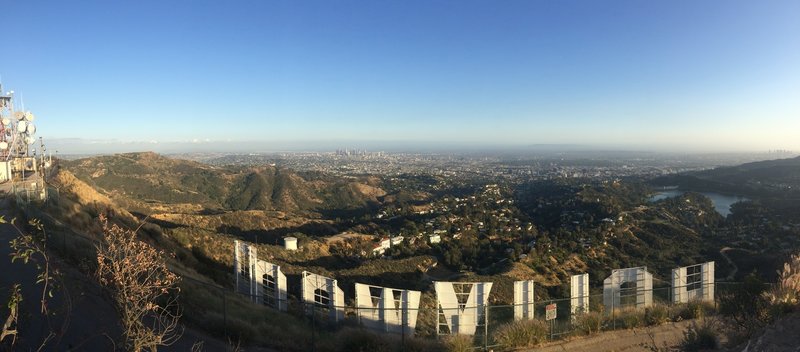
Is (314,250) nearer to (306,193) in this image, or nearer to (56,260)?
(56,260)

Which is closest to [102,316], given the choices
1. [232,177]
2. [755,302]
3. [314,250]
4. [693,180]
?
[755,302]

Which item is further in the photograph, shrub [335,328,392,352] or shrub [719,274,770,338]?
shrub [335,328,392,352]

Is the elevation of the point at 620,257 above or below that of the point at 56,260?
below

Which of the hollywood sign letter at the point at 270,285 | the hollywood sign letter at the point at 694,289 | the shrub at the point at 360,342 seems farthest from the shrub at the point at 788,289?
the hollywood sign letter at the point at 270,285

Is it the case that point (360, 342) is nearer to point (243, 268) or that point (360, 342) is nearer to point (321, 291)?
point (321, 291)

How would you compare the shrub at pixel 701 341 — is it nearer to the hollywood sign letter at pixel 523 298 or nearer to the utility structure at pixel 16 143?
the hollywood sign letter at pixel 523 298

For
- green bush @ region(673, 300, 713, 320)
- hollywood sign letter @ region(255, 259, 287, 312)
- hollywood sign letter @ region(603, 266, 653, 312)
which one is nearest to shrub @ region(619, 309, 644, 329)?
green bush @ region(673, 300, 713, 320)

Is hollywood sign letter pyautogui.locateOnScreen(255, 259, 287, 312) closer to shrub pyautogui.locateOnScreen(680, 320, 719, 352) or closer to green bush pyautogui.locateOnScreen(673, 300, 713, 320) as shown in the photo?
Answer: shrub pyautogui.locateOnScreen(680, 320, 719, 352)

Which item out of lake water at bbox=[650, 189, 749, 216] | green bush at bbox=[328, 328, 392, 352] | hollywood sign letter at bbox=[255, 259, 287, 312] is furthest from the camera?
lake water at bbox=[650, 189, 749, 216]
